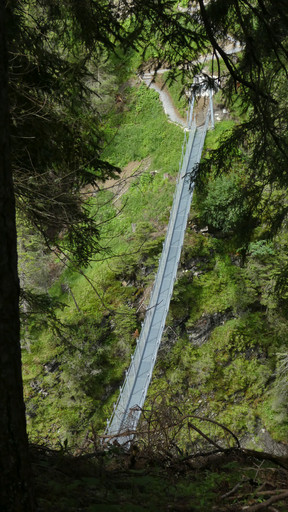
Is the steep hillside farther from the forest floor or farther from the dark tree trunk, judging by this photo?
the dark tree trunk

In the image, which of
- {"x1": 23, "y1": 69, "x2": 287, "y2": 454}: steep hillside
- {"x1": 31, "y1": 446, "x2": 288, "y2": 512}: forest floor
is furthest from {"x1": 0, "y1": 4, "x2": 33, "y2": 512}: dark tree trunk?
{"x1": 23, "y1": 69, "x2": 287, "y2": 454}: steep hillside

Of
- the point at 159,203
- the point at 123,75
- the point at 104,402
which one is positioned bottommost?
the point at 104,402

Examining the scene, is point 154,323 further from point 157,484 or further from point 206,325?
point 157,484

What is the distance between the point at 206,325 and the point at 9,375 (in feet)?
28.9

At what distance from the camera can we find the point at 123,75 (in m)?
18.2

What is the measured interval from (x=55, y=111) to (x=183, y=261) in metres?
7.13

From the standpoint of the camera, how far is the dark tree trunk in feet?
3.84

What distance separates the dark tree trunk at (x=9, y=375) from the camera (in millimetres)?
1171

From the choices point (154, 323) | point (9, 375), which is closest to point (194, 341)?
point (154, 323)

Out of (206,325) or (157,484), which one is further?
(206,325)

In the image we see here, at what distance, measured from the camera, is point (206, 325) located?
9789 mm

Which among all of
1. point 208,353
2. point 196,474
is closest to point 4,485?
point 196,474

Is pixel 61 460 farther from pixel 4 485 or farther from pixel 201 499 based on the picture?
pixel 4 485

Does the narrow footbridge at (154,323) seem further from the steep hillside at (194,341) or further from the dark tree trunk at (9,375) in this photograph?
the dark tree trunk at (9,375)
